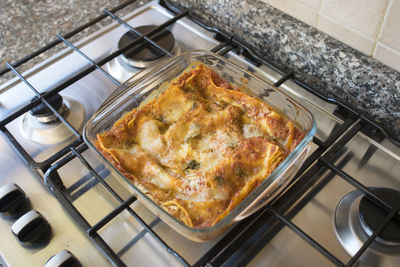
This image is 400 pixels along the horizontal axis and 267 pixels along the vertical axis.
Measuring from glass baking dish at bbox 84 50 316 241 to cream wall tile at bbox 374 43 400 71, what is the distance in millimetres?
156

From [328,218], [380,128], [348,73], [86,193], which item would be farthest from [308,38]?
[86,193]

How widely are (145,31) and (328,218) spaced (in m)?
0.53

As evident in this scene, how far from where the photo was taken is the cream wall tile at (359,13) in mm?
603

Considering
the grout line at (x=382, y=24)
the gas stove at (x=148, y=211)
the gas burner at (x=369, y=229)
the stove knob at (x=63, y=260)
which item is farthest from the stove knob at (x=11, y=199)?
the grout line at (x=382, y=24)

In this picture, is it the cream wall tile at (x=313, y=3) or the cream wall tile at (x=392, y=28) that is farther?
the cream wall tile at (x=313, y=3)

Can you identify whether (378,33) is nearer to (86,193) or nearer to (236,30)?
(236,30)

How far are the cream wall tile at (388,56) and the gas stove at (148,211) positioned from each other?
92 mm

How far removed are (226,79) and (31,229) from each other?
1.31 feet

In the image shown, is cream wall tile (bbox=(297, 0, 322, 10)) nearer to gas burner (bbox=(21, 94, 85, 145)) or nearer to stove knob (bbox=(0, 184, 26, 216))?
gas burner (bbox=(21, 94, 85, 145))

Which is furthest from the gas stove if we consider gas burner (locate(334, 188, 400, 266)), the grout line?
the grout line

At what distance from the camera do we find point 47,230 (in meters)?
0.60

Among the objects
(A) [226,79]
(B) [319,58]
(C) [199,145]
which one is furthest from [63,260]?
(B) [319,58]

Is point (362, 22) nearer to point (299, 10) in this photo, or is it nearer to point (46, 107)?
point (299, 10)

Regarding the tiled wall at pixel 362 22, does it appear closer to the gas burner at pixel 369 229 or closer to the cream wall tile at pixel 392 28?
the cream wall tile at pixel 392 28
